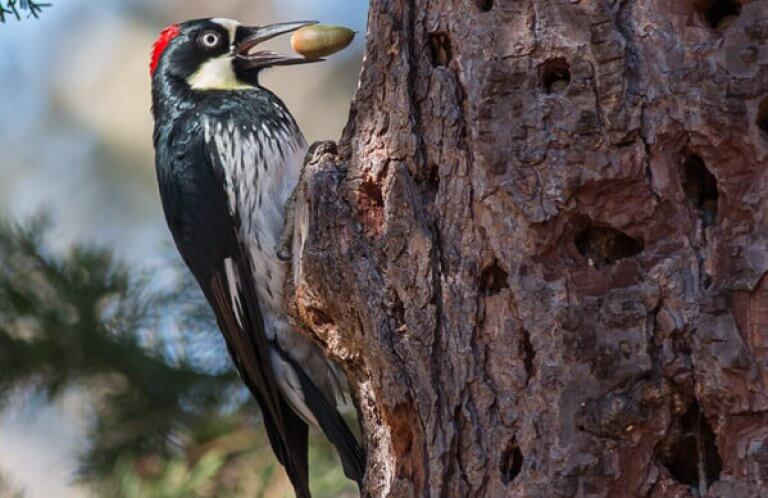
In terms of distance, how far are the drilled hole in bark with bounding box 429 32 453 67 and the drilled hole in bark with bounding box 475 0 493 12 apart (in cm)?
9

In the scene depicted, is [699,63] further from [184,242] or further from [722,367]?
[184,242]

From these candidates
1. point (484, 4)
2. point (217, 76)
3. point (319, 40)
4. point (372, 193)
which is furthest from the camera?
point (217, 76)

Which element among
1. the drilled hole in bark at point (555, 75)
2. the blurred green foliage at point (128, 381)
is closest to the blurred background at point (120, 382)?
the blurred green foliage at point (128, 381)

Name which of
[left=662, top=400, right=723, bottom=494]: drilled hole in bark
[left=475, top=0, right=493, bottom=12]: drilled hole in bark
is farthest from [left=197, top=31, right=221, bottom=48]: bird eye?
[left=662, top=400, right=723, bottom=494]: drilled hole in bark

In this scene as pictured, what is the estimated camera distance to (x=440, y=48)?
2477 mm

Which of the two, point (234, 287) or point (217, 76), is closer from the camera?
point (234, 287)

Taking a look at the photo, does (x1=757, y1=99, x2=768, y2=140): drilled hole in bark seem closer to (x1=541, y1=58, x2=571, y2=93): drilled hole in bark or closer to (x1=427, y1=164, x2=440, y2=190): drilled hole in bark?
(x1=541, y1=58, x2=571, y2=93): drilled hole in bark

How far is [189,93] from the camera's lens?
155 inches

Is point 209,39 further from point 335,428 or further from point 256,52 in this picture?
point 335,428

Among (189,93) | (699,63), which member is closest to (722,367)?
(699,63)

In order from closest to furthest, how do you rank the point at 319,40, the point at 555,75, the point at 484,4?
1. the point at 555,75
2. the point at 484,4
3. the point at 319,40

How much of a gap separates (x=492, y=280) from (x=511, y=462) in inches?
13.7

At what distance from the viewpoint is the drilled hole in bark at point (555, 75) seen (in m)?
2.25

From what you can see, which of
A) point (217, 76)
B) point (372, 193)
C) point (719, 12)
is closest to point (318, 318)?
point (372, 193)
